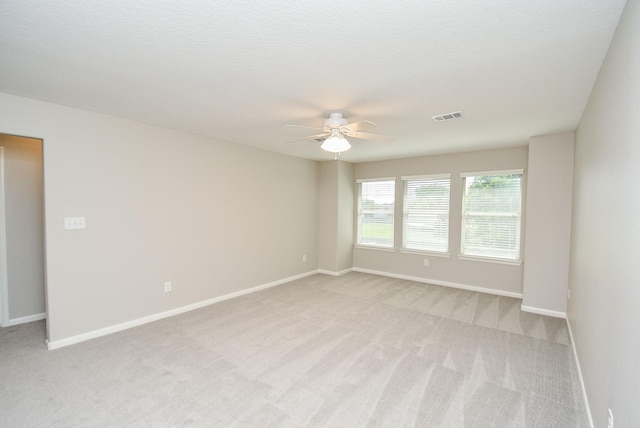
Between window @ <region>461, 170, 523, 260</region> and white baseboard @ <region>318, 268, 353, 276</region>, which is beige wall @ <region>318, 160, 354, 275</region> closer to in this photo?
white baseboard @ <region>318, 268, 353, 276</region>

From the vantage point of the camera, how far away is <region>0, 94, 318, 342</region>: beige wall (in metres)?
2.87

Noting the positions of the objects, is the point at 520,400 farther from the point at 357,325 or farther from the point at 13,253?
the point at 13,253

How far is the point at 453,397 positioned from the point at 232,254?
11.3 feet

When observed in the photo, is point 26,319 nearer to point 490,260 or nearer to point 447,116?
point 447,116

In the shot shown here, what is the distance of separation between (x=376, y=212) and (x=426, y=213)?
1058 mm

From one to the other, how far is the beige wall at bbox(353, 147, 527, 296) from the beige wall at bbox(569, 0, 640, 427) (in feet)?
7.86

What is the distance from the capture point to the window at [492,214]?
461cm

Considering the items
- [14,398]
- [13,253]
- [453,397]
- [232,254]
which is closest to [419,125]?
[453,397]

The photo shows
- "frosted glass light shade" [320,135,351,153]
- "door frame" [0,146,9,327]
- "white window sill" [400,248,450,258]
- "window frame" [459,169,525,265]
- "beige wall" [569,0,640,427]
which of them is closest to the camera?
"beige wall" [569,0,640,427]

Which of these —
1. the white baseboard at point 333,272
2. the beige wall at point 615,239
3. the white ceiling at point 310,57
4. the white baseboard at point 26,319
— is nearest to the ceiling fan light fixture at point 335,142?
the white ceiling at point 310,57

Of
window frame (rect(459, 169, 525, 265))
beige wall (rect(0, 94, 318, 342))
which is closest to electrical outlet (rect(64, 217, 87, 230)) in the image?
beige wall (rect(0, 94, 318, 342))

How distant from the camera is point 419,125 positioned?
3.37 metres

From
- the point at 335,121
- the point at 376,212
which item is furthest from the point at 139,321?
the point at 376,212

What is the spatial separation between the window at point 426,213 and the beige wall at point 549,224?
1402 millimetres
